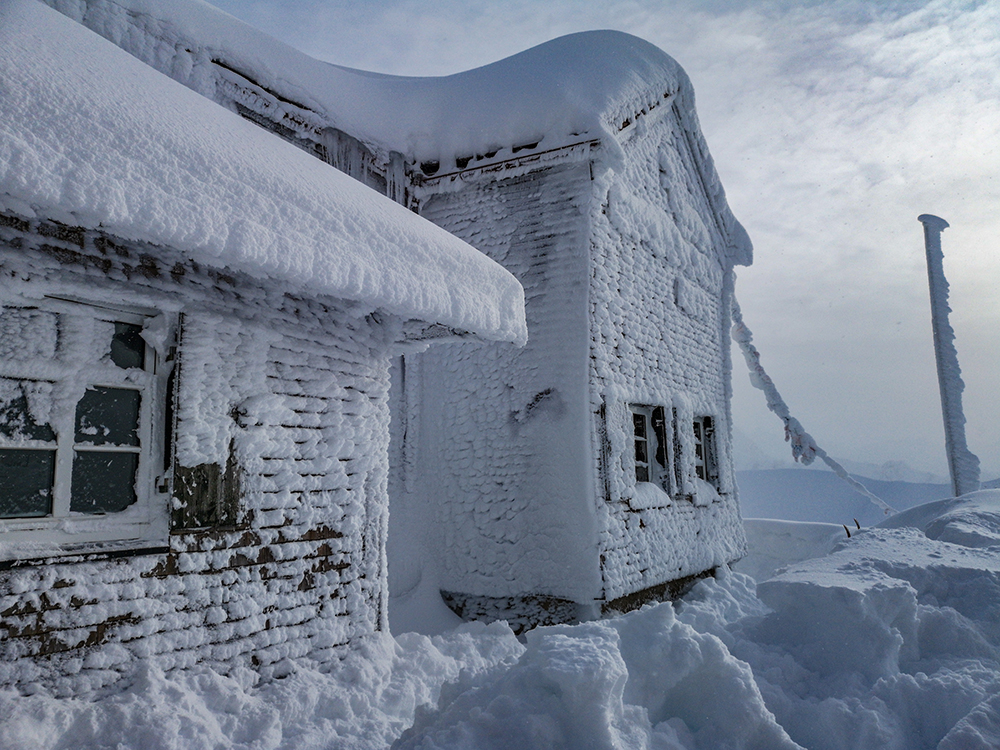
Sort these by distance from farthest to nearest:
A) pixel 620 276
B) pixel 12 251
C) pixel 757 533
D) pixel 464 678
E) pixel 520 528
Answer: pixel 757 533, pixel 620 276, pixel 520 528, pixel 464 678, pixel 12 251

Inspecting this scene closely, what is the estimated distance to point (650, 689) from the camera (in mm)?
3023

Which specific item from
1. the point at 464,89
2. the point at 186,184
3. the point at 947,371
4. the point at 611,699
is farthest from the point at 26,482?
the point at 947,371

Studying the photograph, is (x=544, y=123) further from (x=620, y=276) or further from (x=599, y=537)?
(x=599, y=537)

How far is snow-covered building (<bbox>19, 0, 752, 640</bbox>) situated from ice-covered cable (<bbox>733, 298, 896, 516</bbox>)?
494 centimetres

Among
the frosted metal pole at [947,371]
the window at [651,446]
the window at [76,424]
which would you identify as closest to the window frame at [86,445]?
the window at [76,424]

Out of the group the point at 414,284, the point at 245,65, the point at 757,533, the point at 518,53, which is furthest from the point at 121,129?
the point at 757,533

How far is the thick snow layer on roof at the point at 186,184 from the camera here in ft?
6.72

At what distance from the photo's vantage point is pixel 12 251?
8.46ft

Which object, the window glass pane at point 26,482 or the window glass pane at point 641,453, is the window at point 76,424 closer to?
the window glass pane at point 26,482

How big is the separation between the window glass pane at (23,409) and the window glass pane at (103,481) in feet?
0.66

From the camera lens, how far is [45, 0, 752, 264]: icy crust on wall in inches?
206

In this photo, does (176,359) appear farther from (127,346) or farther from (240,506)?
(240,506)

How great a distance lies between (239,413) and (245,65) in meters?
3.97

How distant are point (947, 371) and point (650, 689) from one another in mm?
13076
